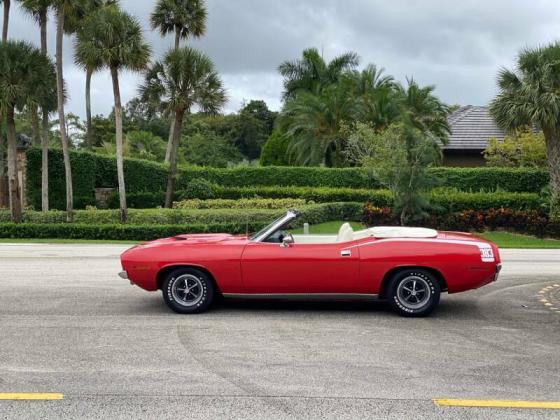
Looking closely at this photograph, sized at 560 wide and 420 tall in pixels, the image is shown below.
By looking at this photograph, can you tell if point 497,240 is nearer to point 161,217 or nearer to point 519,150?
point 519,150

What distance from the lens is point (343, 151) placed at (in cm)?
3900

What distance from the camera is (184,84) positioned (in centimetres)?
3039

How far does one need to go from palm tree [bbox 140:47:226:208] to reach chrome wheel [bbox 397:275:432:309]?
23.5 m

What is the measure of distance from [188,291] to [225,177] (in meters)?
28.9

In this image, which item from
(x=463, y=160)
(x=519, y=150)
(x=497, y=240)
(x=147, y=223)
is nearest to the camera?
(x=497, y=240)

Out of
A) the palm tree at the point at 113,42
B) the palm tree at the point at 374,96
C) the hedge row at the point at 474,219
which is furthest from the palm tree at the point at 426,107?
the palm tree at the point at 113,42

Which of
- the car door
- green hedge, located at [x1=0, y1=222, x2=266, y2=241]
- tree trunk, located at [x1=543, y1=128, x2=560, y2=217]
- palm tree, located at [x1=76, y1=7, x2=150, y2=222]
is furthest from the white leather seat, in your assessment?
tree trunk, located at [x1=543, y1=128, x2=560, y2=217]

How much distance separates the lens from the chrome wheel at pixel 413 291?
321 inches

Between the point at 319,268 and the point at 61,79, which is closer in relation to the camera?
the point at 319,268

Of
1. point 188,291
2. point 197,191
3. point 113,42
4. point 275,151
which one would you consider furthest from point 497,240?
point 275,151

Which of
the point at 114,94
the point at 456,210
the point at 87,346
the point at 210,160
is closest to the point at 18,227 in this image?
the point at 114,94

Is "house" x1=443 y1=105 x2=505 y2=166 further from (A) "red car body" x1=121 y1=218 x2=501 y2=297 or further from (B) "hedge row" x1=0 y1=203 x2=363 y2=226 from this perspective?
(A) "red car body" x1=121 y1=218 x2=501 y2=297

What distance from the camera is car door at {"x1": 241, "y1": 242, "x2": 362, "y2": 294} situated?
26.5 ft

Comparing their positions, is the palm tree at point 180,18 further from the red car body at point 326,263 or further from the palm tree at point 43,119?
the red car body at point 326,263
